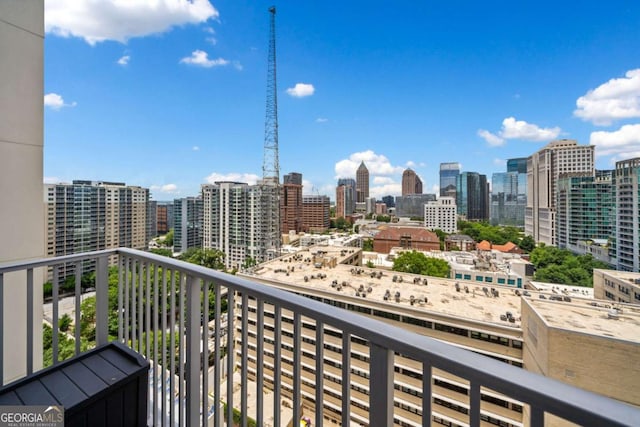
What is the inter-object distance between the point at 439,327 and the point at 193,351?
283 inches

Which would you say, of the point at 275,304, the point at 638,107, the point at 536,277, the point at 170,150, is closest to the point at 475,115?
the point at 638,107

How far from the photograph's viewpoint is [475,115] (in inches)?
768

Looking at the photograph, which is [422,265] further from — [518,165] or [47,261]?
[518,165]

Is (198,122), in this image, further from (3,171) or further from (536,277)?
Answer: (536,277)

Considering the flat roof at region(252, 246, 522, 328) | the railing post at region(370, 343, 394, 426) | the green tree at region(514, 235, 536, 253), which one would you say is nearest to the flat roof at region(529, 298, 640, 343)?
the flat roof at region(252, 246, 522, 328)

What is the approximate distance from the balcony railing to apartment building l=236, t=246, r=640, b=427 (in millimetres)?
16

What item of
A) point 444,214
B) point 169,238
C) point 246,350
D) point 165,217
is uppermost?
point 444,214

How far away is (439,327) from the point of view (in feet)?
22.6

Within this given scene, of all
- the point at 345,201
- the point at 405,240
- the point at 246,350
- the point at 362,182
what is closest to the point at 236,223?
the point at 405,240

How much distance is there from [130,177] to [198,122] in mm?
4973

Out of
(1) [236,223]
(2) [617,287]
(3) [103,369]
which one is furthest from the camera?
(1) [236,223]

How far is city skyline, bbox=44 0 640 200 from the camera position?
748cm

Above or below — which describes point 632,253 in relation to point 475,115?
below

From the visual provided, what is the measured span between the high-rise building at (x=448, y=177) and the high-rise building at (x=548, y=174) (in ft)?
48.0
